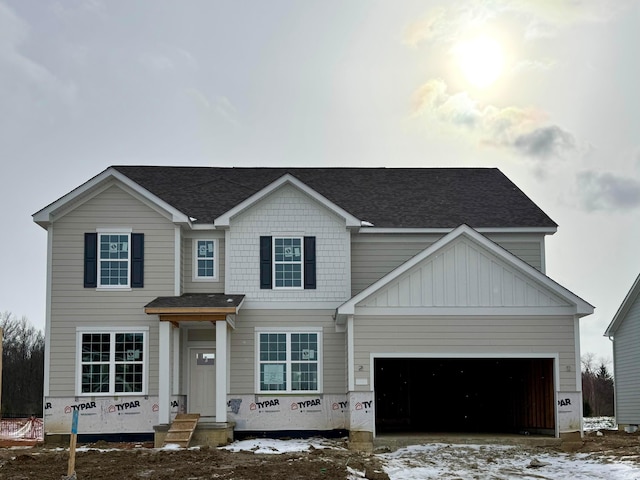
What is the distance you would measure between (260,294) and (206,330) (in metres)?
1.96

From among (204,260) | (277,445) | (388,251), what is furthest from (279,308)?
(277,445)

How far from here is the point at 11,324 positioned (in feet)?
245

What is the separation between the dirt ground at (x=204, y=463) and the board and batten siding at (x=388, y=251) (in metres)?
6.11

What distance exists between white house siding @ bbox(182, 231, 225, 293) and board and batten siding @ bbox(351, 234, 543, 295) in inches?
154

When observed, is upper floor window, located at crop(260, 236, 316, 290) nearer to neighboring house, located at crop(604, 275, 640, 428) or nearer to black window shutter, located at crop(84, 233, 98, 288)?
black window shutter, located at crop(84, 233, 98, 288)

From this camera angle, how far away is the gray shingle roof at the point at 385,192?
87.8 ft

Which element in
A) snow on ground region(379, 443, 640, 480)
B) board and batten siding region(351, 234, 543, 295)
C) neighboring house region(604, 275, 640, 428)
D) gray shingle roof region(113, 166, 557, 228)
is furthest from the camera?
neighboring house region(604, 275, 640, 428)

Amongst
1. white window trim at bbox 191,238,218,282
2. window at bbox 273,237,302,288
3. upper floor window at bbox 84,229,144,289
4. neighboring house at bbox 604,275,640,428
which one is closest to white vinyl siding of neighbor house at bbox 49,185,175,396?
upper floor window at bbox 84,229,144,289

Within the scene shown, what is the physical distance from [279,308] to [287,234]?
2180 millimetres

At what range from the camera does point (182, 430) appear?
22.6 metres

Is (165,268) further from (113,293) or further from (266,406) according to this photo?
(266,406)

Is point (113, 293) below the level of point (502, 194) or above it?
below

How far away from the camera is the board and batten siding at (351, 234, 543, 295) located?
26156 mm

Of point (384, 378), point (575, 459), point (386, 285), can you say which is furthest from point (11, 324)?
point (575, 459)
